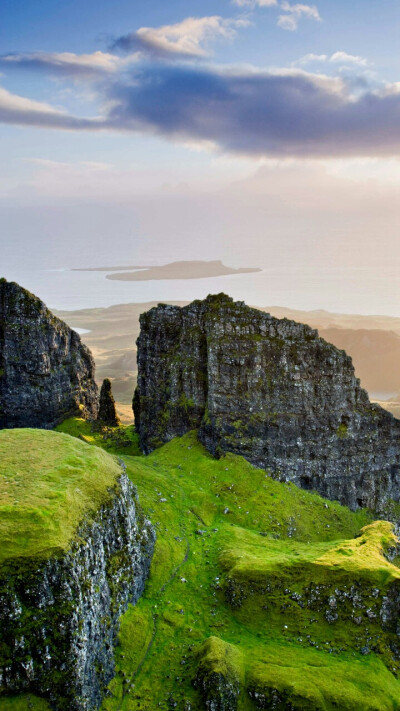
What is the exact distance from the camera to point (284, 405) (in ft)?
196

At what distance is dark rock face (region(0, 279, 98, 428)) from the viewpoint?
72.3 m

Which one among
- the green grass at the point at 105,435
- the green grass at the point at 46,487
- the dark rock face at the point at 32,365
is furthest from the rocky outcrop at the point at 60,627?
the dark rock face at the point at 32,365

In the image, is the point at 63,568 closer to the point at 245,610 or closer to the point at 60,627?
the point at 60,627

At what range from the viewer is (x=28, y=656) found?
95.1 feet

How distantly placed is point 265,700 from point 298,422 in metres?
30.9

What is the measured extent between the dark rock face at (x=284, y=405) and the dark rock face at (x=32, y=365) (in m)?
19.9

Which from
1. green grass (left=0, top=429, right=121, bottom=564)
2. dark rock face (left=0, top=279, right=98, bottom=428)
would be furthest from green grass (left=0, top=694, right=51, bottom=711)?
dark rock face (left=0, top=279, right=98, bottom=428)

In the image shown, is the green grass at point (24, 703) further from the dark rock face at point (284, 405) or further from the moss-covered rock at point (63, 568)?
the dark rock face at point (284, 405)

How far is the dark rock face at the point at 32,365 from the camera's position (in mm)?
72312

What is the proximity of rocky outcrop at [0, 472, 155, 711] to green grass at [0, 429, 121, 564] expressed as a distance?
0.96m

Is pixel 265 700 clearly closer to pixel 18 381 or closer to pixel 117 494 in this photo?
pixel 117 494

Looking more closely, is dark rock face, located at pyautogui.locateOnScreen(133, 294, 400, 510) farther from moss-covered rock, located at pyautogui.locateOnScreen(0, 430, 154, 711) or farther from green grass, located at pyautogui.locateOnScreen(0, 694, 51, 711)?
green grass, located at pyautogui.locateOnScreen(0, 694, 51, 711)

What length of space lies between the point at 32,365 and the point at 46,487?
133 ft

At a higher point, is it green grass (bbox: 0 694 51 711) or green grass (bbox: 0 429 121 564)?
green grass (bbox: 0 429 121 564)
